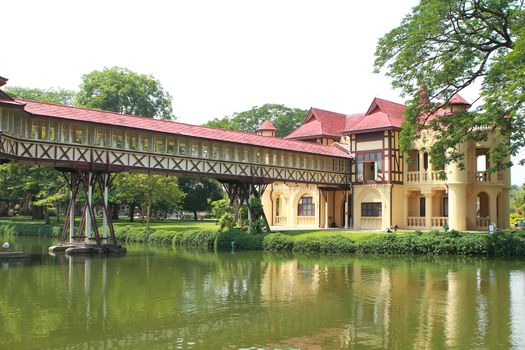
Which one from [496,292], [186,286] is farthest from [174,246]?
[496,292]

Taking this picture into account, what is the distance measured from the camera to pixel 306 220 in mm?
48719

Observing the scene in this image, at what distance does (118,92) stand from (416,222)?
39490 mm

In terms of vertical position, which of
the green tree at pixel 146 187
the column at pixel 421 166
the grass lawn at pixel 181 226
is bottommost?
the grass lawn at pixel 181 226

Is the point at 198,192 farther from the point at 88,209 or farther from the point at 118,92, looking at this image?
the point at 88,209

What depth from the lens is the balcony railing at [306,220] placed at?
4831 centimetres

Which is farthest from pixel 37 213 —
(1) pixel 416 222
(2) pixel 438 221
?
(2) pixel 438 221

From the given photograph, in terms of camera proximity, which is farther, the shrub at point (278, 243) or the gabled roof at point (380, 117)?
→ the gabled roof at point (380, 117)

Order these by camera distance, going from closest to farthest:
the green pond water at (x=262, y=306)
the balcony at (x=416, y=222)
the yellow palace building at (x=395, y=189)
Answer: the green pond water at (x=262, y=306) < the yellow palace building at (x=395, y=189) < the balcony at (x=416, y=222)

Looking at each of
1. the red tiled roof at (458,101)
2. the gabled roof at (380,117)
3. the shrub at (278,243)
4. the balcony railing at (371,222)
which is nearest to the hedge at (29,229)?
the shrub at (278,243)

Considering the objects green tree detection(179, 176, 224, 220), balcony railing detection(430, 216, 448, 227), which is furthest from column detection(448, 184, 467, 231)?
green tree detection(179, 176, 224, 220)

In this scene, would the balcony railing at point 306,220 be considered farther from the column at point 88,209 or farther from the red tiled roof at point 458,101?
the column at point 88,209

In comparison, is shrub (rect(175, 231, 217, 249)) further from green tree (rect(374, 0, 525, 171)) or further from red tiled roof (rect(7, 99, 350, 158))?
green tree (rect(374, 0, 525, 171))

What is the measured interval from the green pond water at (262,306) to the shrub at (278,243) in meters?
8.67

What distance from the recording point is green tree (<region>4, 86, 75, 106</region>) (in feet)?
234
